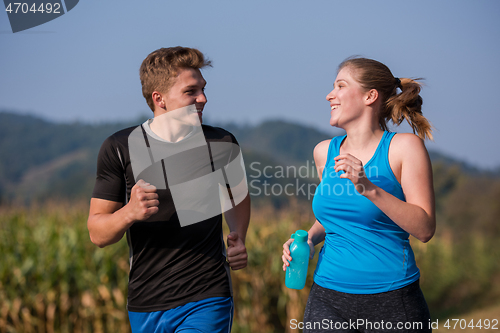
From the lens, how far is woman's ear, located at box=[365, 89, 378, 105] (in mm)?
2311

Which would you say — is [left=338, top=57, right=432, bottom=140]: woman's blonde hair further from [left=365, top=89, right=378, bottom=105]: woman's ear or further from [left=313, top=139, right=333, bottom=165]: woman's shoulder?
[left=313, top=139, right=333, bottom=165]: woman's shoulder

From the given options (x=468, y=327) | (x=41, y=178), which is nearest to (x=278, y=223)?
(x=468, y=327)

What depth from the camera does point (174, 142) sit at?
250 cm

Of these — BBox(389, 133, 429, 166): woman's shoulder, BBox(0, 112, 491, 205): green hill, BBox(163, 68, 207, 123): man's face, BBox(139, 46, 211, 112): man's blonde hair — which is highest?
BBox(139, 46, 211, 112): man's blonde hair

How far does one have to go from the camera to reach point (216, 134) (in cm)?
264

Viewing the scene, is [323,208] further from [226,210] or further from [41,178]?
[41,178]

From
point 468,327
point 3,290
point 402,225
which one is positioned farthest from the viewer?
point 468,327

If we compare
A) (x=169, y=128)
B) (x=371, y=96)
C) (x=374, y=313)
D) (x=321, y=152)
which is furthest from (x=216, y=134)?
(x=374, y=313)

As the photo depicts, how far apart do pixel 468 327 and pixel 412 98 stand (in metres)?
5.76

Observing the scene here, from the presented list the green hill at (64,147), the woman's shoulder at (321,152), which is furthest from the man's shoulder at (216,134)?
the green hill at (64,147)

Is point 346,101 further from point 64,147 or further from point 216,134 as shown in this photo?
point 64,147

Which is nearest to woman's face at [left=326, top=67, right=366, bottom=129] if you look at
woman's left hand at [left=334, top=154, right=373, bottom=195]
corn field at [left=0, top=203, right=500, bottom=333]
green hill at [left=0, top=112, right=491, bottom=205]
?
woman's left hand at [left=334, top=154, right=373, bottom=195]

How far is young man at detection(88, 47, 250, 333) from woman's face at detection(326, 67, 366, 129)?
2.35ft

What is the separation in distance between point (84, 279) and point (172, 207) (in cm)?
357
